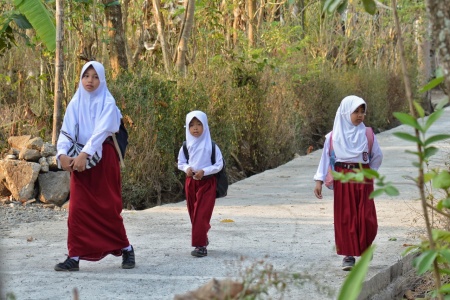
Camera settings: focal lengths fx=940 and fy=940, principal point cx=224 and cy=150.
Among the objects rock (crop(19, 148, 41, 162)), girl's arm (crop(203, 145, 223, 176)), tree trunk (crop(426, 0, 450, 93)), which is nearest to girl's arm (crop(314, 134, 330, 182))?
girl's arm (crop(203, 145, 223, 176))

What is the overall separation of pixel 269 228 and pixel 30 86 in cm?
567

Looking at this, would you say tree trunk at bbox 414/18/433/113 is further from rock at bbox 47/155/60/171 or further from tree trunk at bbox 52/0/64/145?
rock at bbox 47/155/60/171

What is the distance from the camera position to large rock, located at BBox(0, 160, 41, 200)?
1060cm

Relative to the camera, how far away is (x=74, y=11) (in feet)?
43.4

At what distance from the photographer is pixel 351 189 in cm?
724

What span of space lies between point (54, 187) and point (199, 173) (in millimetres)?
3357

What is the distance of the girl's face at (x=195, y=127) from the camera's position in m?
8.09

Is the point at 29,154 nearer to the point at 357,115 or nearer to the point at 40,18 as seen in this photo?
the point at 40,18

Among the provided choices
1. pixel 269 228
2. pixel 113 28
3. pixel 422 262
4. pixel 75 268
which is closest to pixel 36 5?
pixel 113 28

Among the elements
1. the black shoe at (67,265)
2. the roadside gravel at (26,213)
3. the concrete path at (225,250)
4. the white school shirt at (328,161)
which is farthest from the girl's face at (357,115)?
the roadside gravel at (26,213)

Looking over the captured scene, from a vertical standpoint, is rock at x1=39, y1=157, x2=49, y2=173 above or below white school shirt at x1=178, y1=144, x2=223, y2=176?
below

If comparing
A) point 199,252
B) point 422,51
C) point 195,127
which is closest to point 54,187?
point 195,127

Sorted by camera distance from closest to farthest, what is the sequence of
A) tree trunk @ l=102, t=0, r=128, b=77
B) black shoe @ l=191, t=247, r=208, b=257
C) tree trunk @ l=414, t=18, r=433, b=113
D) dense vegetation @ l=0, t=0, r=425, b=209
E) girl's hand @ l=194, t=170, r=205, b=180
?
black shoe @ l=191, t=247, r=208, b=257 → girl's hand @ l=194, t=170, r=205, b=180 → dense vegetation @ l=0, t=0, r=425, b=209 → tree trunk @ l=102, t=0, r=128, b=77 → tree trunk @ l=414, t=18, r=433, b=113

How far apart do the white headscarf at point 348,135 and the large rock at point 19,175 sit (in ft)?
14.5
